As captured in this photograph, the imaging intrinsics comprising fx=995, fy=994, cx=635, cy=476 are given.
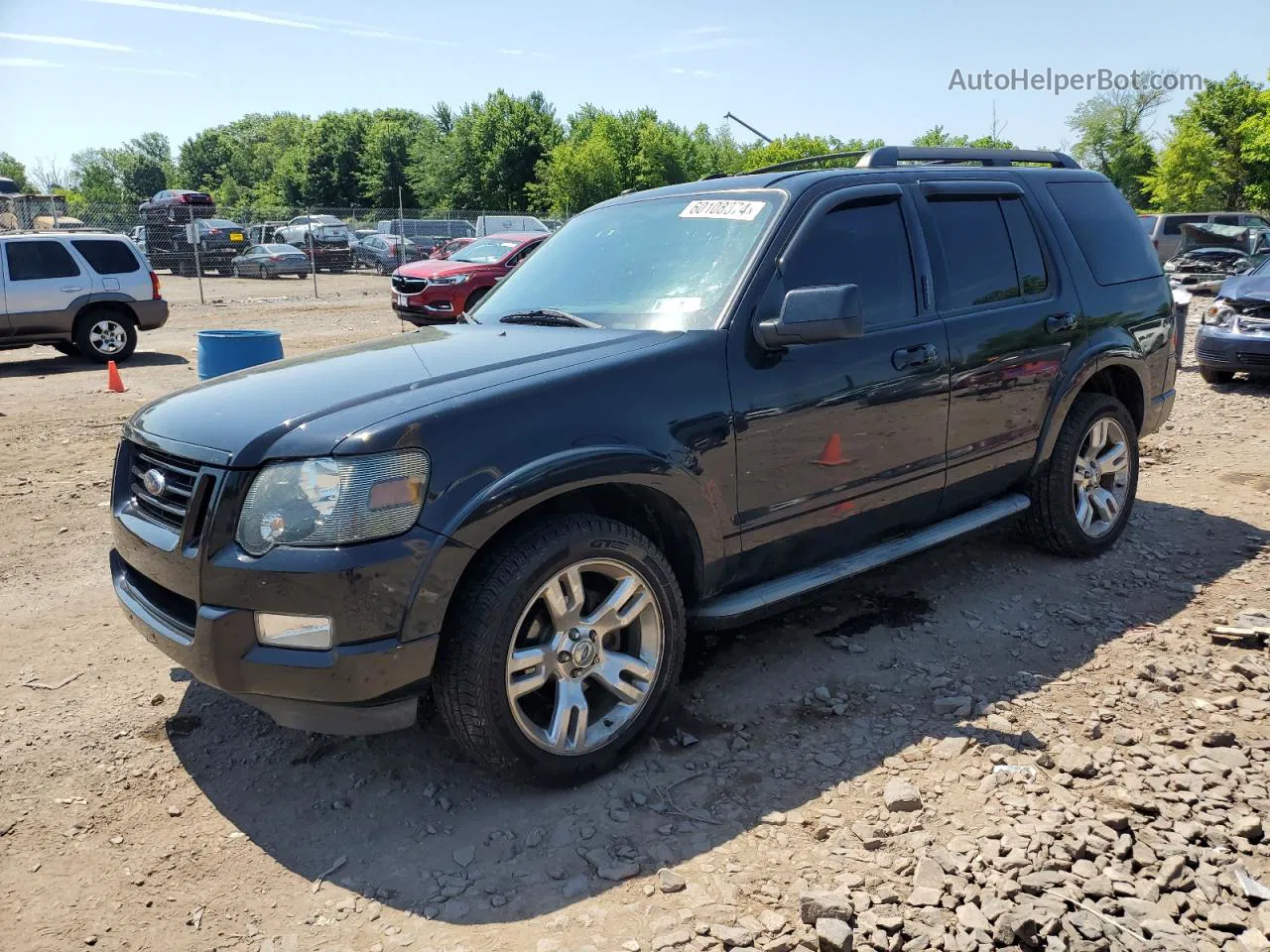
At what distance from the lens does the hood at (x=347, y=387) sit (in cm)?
284

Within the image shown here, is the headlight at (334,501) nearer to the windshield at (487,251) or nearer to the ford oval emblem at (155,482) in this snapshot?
the ford oval emblem at (155,482)

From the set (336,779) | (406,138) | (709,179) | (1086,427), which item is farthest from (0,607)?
(406,138)

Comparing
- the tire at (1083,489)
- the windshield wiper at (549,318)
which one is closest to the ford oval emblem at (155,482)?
the windshield wiper at (549,318)

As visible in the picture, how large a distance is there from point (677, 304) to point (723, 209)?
558mm

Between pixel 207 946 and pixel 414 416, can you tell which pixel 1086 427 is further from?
pixel 207 946

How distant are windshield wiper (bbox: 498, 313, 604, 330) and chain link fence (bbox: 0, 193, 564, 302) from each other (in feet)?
88.7

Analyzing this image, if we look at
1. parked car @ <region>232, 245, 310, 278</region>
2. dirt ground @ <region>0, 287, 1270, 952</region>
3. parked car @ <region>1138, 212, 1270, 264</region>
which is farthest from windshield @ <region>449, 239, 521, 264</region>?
parked car @ <region>1138, 212, 1270, 264</region>

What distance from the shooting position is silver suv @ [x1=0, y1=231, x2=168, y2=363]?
13070 mm

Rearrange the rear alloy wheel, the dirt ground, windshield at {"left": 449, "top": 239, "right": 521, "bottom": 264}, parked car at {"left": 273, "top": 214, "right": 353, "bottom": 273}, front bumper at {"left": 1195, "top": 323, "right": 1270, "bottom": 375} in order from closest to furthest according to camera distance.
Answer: the dirt ground, front bumper at {"left": 1195, "top": 323, "right": 1270, "bottom": 375}, the rear alloy wheel, windshield at {"left": 449, "top": 239, "right": 521, "bottom": 264}, parked car at {"left": 273, "top": 214, "right": 353, "bottom": 273}

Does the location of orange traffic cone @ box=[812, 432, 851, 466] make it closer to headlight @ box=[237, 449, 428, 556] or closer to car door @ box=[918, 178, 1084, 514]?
car door @ box=[918, 178, 1084, 514]

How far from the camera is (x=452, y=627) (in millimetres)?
2914

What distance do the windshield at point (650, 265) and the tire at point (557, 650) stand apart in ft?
3.02

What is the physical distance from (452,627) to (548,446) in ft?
1.99

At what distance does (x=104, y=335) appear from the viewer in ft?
45.0
